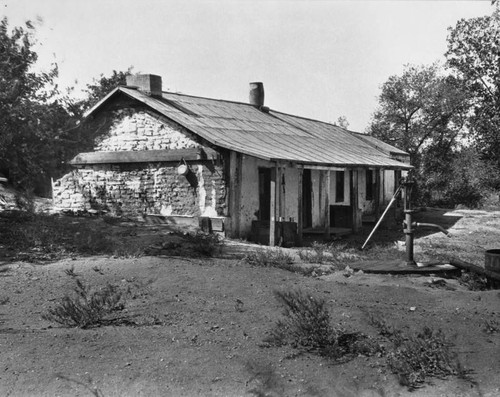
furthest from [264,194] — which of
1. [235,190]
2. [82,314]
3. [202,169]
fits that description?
[82,314]

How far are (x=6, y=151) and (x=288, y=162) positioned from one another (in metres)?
6.54

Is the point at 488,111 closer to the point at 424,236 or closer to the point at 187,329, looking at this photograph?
the point at 424,236

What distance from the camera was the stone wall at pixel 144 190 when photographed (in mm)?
14359

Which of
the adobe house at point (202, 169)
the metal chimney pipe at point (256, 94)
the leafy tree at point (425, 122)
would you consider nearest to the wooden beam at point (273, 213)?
the adobe house at point (202, 169)

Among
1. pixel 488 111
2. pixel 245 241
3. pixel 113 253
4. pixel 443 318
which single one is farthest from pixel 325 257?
pixel 488 111

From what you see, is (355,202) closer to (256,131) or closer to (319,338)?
(256,131)

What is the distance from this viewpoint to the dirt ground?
462 cm

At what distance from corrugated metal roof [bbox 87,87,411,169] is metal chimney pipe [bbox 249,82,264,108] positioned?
1.36ft

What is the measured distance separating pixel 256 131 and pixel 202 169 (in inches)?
140

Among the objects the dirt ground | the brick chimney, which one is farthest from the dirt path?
the brick chimney

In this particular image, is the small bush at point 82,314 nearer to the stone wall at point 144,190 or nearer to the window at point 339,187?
A: the stone wall at point 144,190

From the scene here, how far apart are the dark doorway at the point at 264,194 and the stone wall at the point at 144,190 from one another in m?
1.61

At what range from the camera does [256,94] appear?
21.8 meters

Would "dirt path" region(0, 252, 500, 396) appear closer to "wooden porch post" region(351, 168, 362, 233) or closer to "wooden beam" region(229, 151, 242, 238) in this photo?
"wooden beam" region(229, 151, 242, 238)
